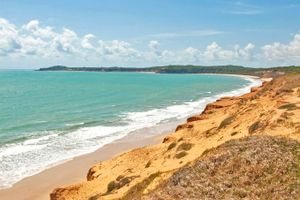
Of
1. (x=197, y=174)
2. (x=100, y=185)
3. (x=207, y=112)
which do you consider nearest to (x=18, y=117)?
(x=207, y=112)

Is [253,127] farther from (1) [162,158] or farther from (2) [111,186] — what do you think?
(2) [111,186]

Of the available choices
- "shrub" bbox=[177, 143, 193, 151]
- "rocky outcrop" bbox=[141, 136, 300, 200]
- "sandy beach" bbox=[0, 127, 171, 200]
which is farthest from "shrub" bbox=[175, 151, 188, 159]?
"sandy beach" bbox=[0, 127, 171, 200]

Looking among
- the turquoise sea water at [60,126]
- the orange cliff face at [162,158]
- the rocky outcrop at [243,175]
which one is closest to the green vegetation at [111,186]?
the orange cliff face at [162,158]

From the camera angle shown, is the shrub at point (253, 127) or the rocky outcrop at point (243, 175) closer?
the rocky outcrop at point (243, 175)

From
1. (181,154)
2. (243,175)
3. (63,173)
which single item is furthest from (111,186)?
(63,173)

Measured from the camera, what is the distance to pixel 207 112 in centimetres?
4594

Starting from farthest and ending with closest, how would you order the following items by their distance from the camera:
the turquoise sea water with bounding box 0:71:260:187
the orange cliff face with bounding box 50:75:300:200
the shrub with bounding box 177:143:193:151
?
1. the turquoise sea water with bounding box 0:71:260:187
2. the shrub with bounding box 177:143:193:151
3. the orange cliff face with bounding box 50:75:300:200

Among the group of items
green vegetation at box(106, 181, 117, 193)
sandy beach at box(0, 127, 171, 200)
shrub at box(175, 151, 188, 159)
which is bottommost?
sandy beach at box(0, 127, 171, 200)

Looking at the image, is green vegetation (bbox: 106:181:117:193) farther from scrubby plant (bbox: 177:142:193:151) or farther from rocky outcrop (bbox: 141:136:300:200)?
scrubby plant (bbox: 177:142:193:151)

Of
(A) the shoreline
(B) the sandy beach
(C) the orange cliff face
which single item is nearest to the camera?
(C) the orange cliff face

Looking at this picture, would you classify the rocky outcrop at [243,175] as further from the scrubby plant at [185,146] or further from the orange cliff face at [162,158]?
the scrubby plant at [185,146]

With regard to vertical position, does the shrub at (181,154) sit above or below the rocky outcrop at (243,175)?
below

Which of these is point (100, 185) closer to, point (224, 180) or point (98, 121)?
point (224, 180)

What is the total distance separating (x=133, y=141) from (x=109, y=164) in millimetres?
13809
